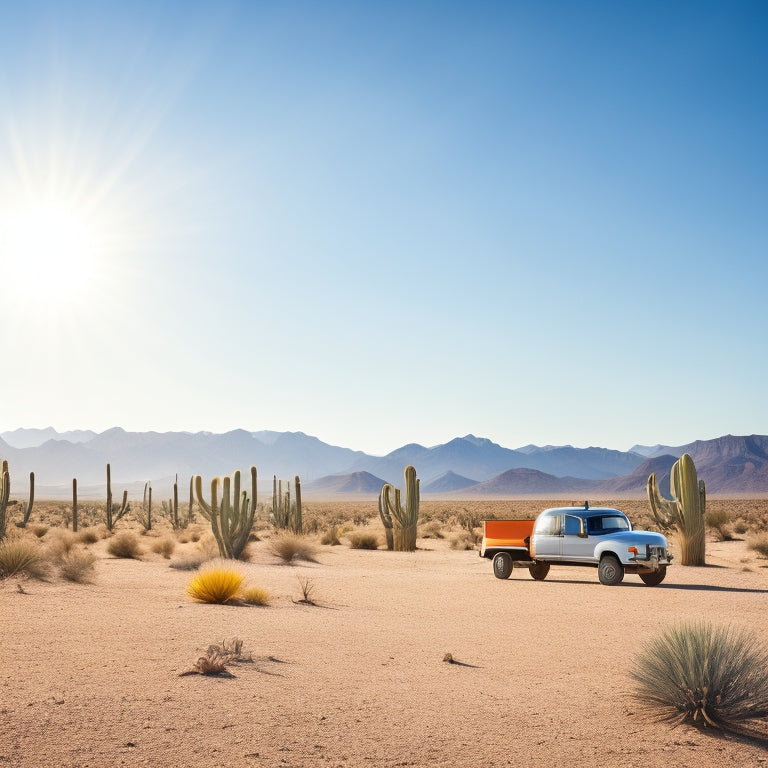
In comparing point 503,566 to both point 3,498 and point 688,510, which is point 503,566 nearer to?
point 688,510

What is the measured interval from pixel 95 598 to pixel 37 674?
6.25 m

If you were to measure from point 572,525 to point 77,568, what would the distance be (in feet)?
36.0

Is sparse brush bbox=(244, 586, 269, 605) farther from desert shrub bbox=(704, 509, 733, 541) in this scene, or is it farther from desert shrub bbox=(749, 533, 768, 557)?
desert shrub bbox=(704, 509, 733, 541)

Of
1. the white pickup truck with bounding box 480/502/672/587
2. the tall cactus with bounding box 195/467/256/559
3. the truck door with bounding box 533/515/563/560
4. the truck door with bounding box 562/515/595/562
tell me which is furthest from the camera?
the tall cactus with bounding box 195/467/256/559

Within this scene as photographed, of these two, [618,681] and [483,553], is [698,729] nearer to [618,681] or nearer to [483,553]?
[618,681]

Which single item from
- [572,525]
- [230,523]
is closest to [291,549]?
[230,523]

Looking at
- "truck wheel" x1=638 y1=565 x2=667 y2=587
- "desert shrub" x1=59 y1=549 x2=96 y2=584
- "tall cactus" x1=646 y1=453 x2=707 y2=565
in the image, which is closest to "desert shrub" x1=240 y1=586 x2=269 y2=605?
"desert shrub" x1=59 y1=549 x2=96 y2=584

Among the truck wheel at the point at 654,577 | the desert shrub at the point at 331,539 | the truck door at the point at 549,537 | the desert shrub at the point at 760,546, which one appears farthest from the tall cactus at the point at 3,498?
the desert shrub at the point at 760,546

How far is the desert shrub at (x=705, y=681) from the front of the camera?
7.57 m

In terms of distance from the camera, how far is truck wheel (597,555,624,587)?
18.8m

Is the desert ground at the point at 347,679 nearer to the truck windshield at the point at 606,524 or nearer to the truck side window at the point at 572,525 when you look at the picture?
the truck windshield at the point at 606,524

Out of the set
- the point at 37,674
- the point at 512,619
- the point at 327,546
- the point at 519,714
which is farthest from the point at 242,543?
the point at 519,714

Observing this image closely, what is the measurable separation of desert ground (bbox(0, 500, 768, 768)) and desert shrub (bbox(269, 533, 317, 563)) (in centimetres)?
768

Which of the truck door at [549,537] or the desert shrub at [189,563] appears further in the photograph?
the desert shrub at [189,563]
